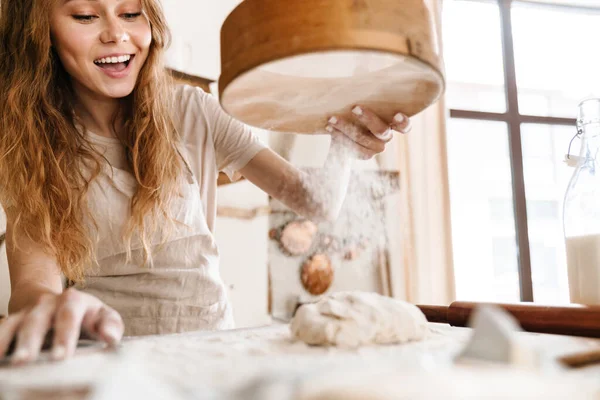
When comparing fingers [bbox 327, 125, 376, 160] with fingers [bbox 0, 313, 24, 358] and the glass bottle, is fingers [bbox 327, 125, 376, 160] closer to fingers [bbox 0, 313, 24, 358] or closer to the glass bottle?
the glass bottle

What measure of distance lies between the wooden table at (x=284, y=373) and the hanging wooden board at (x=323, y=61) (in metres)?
0.34

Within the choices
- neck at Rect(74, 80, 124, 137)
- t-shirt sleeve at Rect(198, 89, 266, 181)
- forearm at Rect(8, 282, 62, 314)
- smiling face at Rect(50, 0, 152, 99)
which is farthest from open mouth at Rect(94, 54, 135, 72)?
forearm at Rect(8, 282, 62, 314)

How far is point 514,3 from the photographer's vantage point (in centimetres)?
395

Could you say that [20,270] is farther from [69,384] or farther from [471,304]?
[471,304]

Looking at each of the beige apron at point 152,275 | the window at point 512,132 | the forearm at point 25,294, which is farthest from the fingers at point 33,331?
the window at point 512,132

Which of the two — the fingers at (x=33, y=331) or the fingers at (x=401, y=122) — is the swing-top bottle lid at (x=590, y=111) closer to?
the fingers at (x=401, y=122)

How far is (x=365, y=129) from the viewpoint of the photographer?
89 cm

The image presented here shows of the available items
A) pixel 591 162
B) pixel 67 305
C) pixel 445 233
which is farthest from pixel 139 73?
pixel 445 233

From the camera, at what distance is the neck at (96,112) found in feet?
4.38

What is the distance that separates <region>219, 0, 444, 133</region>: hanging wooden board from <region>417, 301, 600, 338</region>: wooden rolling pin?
40 cm

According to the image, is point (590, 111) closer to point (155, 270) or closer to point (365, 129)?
point (365, 129)

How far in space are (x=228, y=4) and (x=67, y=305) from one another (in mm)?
2408

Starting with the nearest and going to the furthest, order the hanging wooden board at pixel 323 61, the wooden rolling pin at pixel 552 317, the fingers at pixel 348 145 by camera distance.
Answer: the hanging wooden board at pixel 323 61 < the wooden rolling pin at pixel 552 317 < the fingers at pixel 348 145

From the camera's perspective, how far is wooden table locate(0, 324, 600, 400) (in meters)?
0.40
